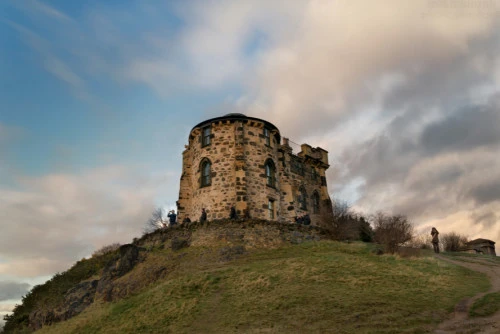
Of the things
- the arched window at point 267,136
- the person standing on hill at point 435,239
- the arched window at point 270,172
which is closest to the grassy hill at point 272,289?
the arched window at point 270,172

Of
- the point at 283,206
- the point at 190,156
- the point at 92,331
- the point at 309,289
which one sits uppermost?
the point at 190,156

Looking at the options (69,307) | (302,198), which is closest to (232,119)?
(302,198)

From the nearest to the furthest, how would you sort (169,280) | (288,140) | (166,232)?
(169,280)
(166,232)
(288,140)

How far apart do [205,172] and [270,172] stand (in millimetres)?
5428

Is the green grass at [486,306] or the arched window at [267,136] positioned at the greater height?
the arched window at [267,136]

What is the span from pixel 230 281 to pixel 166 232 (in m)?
9.82

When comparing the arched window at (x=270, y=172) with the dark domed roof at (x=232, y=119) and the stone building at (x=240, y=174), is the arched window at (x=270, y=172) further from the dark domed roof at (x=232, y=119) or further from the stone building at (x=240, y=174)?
the dark domed roof at (x=232, y=119)

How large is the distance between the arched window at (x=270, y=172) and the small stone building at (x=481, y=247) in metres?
27.6

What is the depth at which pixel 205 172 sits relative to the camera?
31.3m

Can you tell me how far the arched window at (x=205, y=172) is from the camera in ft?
101

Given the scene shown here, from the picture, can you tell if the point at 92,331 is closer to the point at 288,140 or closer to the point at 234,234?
the point at 234,234

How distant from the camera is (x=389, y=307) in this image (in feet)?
47.5

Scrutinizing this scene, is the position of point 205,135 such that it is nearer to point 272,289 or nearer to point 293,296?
point 272,289

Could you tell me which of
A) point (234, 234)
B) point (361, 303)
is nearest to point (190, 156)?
point (234, 234)
